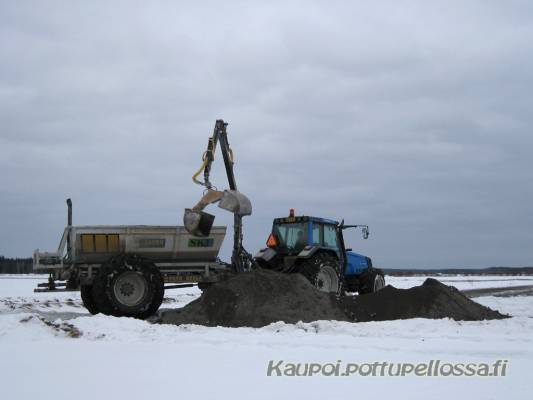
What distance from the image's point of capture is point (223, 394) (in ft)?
18.6

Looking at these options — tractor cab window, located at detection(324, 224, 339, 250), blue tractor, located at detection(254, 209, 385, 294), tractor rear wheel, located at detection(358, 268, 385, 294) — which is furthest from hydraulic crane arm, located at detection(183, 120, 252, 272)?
tractor rear wheel, located at detection(358, 268, 385, 294)

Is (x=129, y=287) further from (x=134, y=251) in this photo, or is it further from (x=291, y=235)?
(x=291, y=235)

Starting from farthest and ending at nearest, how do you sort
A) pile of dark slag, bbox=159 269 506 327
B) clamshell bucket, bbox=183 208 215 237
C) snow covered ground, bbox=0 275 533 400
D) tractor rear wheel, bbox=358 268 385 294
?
tractor rear wheel, bbox=358 268 385 294, clamshell bucket, bbox=183 208 215 237, pile of dark slag, bbox=159 269 506 327, snow covered ground, bbox=0 275 533 400

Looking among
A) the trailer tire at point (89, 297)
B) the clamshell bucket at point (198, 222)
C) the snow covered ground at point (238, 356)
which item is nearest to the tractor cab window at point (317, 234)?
the clamshell bucket at point (198, 222)

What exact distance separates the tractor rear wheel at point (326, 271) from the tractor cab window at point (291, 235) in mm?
578

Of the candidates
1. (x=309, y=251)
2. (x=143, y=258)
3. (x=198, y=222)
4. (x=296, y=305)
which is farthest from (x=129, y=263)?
(x=309, y=251)

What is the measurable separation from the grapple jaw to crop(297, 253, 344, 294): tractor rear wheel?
1.93 metres

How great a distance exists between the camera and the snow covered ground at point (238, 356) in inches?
228

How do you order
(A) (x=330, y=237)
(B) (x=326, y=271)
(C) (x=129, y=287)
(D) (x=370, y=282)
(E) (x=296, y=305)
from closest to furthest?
(E) (x=296, y=305) → (C) (x=129, y=287) → (B) (x=326, y=271) → (A) (x=330, y=237) → (D) (x=370, y=282)

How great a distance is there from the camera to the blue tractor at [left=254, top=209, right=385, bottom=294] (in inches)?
566

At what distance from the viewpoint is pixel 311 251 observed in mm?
14352

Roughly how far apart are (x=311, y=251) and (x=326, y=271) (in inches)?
27.8

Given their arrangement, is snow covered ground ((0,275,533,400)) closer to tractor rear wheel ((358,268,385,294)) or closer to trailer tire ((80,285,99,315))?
trailer tire ((80,285,99,315))

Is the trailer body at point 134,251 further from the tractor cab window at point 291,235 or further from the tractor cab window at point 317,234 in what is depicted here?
the tractor cab window at point 317,234
